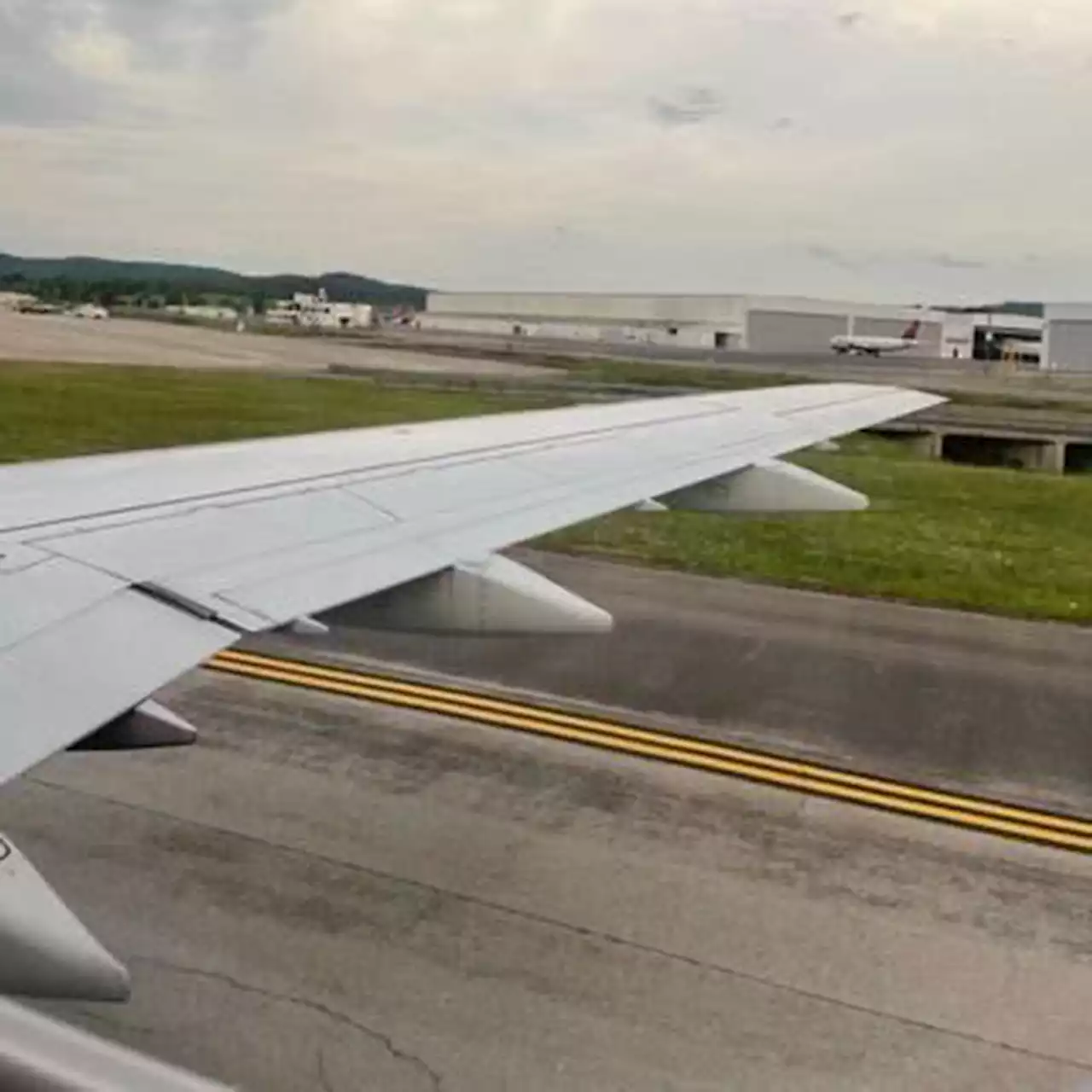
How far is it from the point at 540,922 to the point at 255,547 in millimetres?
2444

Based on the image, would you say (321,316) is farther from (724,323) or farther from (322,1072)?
(322,1072)

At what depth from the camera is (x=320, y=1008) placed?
204 inches

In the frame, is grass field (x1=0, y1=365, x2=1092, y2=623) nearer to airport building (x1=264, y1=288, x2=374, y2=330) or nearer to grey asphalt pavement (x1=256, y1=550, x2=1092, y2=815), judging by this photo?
grey asphalt pavement (x1=256, y1=550, x2=1092, y2=815)

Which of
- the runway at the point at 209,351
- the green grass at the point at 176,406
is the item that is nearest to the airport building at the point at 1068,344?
the runway at the point at 209,351

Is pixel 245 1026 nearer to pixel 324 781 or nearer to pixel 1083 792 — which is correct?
pixel 324 781

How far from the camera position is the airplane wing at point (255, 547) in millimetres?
3139

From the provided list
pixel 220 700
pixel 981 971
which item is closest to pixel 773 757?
pixel 981 971

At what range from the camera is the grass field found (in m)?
13.7

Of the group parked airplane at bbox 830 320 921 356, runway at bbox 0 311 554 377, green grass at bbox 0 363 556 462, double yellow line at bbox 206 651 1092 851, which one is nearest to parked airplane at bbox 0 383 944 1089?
double yellow line at bbox 206 651 1092 851

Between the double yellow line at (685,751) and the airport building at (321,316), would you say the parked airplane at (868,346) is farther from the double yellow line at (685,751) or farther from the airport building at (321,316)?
the double yellow line at (685,751)

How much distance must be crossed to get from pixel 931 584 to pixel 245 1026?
33.4 feet

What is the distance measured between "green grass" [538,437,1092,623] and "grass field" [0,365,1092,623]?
29 millimetres

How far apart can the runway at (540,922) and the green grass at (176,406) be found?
1383 centimetres

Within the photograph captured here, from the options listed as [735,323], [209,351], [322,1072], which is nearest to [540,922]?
[322,1072]
